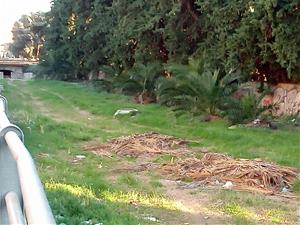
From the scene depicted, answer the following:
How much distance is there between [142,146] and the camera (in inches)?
440

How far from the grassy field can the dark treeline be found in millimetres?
1929

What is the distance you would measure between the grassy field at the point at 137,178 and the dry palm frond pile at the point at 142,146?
0.41m

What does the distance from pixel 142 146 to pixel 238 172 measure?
3175mm

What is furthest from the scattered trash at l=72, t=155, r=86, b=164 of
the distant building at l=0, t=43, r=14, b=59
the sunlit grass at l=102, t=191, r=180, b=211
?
the distant building at l=0, t=43, r=14, b=59

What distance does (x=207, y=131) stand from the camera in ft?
42.9

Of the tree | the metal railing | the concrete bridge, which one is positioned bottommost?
the concrete bridge

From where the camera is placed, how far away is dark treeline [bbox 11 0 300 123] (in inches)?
633

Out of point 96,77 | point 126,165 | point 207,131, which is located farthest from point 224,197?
Result: point 96,77

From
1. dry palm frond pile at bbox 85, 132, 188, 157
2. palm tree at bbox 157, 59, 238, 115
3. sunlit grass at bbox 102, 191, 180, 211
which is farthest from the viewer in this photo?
palm tree at bbox 157, 59, 238, 115

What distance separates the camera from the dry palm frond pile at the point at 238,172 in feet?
26.2

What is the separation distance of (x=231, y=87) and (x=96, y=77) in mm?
23085

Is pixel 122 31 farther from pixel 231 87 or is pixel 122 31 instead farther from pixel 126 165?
pixel 126 165

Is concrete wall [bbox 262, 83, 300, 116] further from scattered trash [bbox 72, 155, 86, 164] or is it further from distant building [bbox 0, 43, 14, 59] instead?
distant building [bbox 0, 43, 14, 59]

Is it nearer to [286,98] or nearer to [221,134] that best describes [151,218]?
[221,134]
